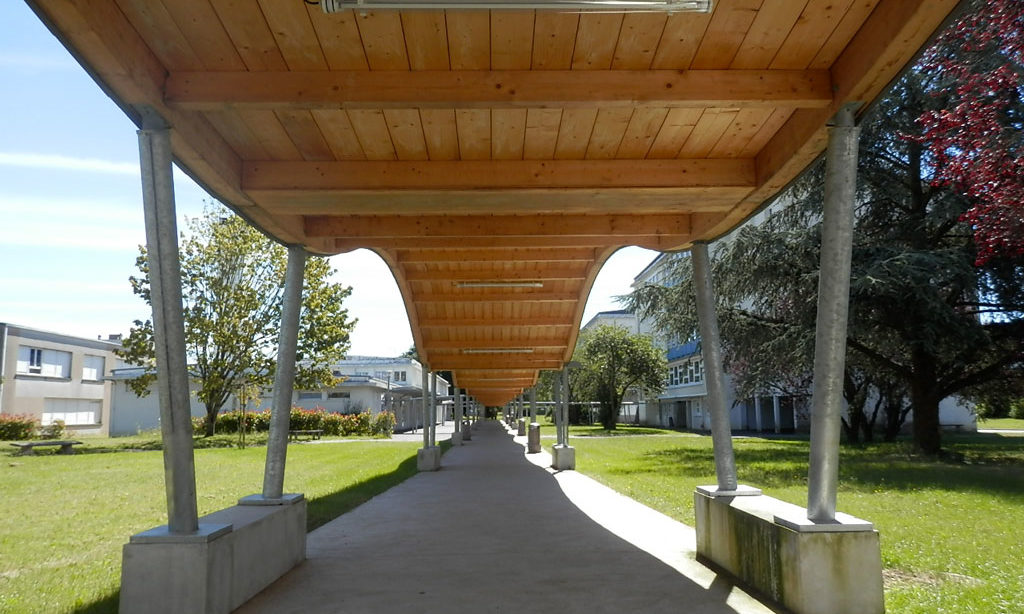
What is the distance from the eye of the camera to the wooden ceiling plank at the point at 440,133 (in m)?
4.88

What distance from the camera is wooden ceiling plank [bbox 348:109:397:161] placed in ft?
16.0

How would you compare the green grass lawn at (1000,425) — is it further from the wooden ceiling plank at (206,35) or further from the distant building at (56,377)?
the distant building at (56,377)

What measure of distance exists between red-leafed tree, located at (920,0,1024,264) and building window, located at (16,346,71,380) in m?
41.3

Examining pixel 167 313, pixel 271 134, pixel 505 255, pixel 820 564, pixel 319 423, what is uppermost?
pixel 505 255

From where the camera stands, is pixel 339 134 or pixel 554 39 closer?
pixel 554 39

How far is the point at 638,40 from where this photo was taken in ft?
13.1

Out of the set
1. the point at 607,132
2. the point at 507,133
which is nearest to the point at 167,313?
the point at 507,133

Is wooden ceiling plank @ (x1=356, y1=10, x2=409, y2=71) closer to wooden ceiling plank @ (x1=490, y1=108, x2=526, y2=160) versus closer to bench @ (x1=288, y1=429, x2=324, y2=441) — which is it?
wooden ceiling plank @ (x1=490, y1=108, x2=526, y2=160)

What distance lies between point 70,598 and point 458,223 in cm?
453

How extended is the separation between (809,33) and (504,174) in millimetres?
2442

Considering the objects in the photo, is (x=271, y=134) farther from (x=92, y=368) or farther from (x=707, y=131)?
(x=92, y=368)

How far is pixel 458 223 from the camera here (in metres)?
7.58

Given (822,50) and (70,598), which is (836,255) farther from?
(70,598)

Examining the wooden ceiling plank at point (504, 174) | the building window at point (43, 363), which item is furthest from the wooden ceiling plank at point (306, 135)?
the building window at point (43, 363)
